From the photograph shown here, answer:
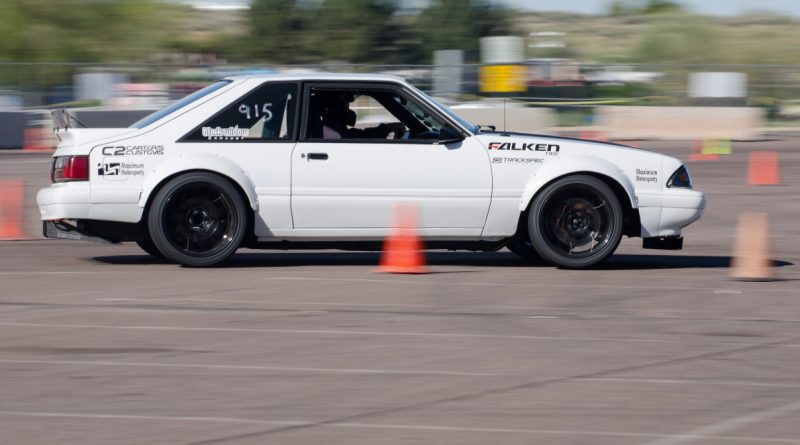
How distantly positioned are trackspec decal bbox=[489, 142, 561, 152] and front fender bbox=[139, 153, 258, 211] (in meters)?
1.94

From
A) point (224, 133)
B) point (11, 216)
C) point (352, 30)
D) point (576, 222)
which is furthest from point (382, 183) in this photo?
point (352, 30)

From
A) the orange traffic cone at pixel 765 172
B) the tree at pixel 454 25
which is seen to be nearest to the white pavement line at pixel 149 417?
the orange traffic cone at pixel 765 172

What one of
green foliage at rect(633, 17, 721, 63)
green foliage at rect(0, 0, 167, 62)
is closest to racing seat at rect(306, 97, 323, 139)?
green foliage at rect(0, 0, 167, 62)

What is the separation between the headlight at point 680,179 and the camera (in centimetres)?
1019

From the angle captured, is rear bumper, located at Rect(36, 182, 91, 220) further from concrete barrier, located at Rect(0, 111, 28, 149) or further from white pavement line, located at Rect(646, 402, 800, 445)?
concrete barrier, located at Rect(0, 111, 28, 149)

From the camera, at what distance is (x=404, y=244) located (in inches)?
384

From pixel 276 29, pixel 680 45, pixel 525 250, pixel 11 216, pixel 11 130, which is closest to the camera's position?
pixel 525 250

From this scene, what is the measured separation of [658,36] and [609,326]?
2109 inches

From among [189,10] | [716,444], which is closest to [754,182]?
[716,444]

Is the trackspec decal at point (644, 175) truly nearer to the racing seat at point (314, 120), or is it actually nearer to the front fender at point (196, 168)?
the racing seat at point (314, 120)

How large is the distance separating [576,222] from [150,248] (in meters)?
3.51

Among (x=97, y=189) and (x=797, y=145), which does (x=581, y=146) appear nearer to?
(x=97, y=189)

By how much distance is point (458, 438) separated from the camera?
205 inches

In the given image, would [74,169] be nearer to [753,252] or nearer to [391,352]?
[391,352]
